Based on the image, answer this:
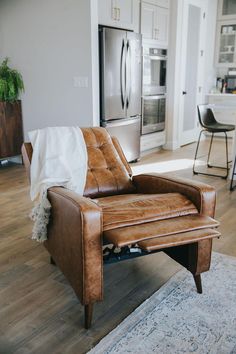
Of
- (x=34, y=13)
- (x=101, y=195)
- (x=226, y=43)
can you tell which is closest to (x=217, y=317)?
(x=101, y=195)

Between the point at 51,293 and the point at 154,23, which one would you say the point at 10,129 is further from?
the point at 51,293

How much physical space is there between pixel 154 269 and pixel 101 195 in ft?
1.90

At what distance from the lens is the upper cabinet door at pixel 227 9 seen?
6.80 m

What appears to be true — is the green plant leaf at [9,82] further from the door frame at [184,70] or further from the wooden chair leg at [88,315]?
the wooden chair leg at [88,315]

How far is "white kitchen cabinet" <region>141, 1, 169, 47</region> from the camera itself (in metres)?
4.89

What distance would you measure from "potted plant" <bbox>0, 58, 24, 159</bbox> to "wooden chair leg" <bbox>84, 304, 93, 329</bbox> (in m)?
3.44

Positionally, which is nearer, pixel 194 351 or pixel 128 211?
pixel 194 351

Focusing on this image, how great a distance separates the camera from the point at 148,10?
4934 mm

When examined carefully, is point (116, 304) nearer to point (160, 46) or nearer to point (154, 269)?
point (154, 269)

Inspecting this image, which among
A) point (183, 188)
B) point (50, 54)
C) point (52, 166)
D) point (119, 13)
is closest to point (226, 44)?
point (119, 13)

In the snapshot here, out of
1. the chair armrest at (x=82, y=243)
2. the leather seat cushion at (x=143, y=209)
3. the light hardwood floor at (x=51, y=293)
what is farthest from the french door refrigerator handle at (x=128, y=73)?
the chair armrest at (x=82, y=243)

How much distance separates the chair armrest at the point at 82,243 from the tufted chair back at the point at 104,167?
0.51 meters

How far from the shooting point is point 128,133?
4.82 metres

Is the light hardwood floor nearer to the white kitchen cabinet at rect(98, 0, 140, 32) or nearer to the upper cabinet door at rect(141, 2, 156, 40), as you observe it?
the white kitchen cabinet at rect(98, 0, 140, 32)
